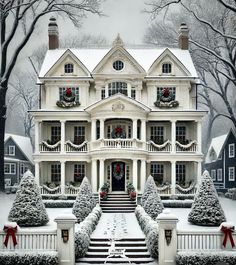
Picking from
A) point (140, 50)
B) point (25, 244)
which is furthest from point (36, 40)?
point (25, 244)

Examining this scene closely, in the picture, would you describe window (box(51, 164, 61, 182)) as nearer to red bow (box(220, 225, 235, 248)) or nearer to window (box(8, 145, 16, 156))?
window (box(8, 145, 16, 156))

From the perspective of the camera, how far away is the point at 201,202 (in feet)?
70.4

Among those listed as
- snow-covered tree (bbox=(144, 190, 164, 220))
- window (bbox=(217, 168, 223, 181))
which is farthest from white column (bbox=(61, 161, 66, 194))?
window (bbox=(217, 168, 223, 181))

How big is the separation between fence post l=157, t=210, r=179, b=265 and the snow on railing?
3.42 metres

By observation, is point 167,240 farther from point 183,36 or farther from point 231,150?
point 231,150

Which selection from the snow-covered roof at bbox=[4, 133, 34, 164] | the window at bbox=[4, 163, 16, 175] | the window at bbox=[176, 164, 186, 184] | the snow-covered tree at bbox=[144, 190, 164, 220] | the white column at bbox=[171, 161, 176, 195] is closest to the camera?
the snow-covered tree at bbox=[144, 190, 164, 220]

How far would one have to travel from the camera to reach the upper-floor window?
33719mm

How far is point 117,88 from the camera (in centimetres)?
3375

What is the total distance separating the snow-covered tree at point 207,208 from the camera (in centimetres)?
2112

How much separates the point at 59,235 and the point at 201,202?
8.73m

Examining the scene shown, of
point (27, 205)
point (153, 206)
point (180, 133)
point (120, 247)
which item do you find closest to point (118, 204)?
point (153, 206)

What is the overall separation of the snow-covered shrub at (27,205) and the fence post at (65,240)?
6.10 metres

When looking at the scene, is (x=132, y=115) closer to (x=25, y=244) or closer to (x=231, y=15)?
(x=231, y=15)

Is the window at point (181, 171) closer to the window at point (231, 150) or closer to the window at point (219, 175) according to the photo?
the window at point (231, 150)
